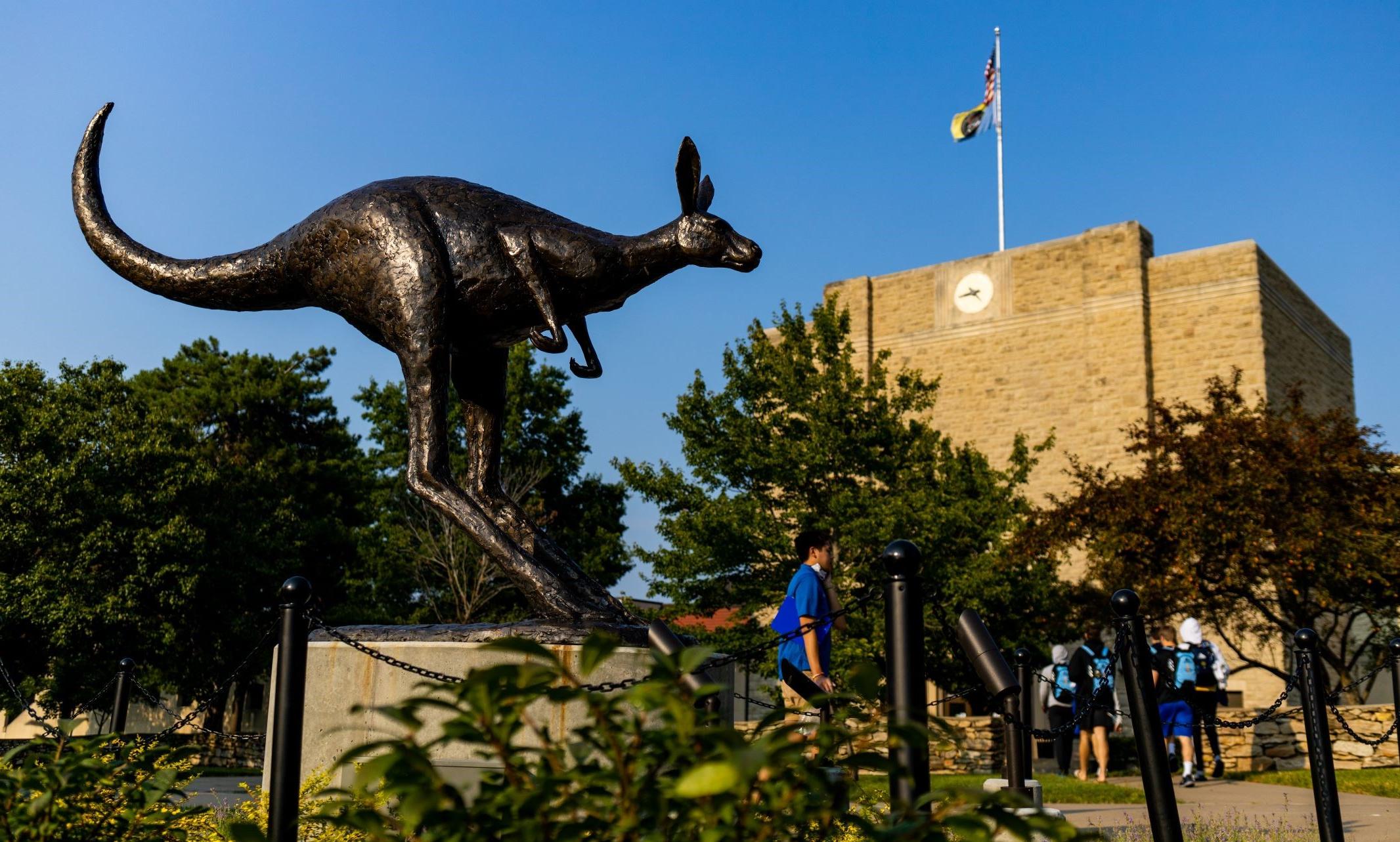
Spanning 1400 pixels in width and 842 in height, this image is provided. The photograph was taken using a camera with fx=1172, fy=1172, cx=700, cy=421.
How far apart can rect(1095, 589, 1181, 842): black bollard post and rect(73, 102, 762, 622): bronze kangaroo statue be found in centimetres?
248

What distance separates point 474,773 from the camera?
5105mm

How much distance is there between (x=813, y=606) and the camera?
665 centimetres

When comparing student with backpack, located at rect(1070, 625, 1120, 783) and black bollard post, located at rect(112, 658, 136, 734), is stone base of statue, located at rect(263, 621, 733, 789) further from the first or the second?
student with backpack, located at rect(1070, 625, 1120, 783)

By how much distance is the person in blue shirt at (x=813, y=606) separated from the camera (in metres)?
6.43

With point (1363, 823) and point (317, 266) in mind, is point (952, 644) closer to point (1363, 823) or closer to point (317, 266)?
point (1363, 823)

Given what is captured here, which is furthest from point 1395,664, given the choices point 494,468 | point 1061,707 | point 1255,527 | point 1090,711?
point 1255,527

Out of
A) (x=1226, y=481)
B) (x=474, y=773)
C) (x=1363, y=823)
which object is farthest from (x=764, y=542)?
(x=474, y=773)

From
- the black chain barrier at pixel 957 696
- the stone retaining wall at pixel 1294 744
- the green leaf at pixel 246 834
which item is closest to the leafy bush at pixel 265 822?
the green leaf at pixel 246 834

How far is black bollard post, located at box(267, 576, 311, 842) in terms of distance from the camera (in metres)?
3.93

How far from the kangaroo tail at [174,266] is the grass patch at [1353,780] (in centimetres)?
997

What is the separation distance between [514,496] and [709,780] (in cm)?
2517

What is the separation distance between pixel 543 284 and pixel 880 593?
126 inches

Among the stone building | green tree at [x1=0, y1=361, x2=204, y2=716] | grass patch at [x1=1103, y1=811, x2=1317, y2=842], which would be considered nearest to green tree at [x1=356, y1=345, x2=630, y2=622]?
green tree at [x1=0, y1=361, x2=204, y2=716]

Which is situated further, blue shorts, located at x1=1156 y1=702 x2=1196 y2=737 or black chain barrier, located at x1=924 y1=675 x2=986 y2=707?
blue shorts, located at x1=1156 y1=702 x2=1196 y2=737
